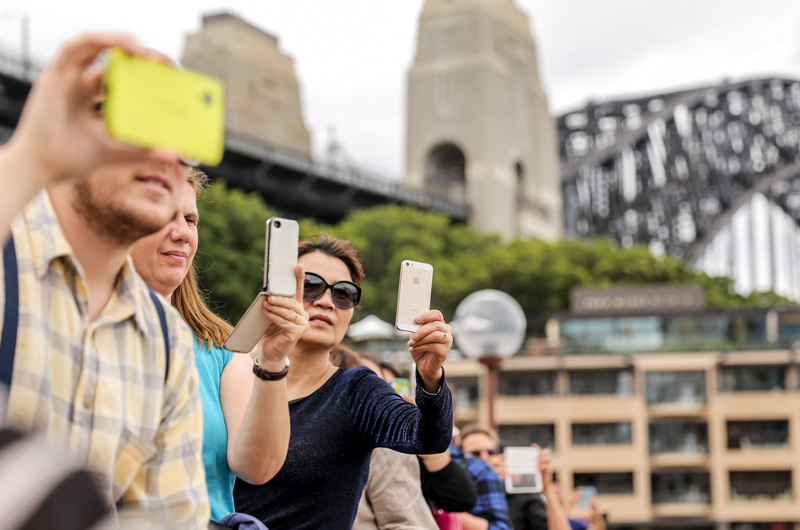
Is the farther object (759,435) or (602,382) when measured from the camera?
(602,382)

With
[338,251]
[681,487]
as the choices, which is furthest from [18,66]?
[338,251]

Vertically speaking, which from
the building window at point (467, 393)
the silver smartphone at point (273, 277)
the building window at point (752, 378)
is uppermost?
the building window at point (752, 378)

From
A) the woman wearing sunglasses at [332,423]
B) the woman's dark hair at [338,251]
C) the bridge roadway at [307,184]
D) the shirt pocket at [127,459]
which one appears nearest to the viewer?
the shirt pocket at [127,459]

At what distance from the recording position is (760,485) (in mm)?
39312

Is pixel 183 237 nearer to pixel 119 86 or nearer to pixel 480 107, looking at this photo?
pixel 119 86

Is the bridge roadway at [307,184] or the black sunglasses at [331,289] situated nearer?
the black sunglasses at [331,289]

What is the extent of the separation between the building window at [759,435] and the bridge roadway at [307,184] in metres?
23.7

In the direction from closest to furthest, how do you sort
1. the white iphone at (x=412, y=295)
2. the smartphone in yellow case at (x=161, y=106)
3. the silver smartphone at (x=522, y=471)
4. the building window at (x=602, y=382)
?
the smartphone in yellow case at (x=161, y=106)
the white iphone at (x=412, y=295)
the silver smartphone at (x=522, y=471)
the building window at (x=602, y=382)

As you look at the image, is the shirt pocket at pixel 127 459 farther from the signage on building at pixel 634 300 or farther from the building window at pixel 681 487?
the signage on building at pixel 634 300

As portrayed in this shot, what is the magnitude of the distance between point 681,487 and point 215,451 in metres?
39.0

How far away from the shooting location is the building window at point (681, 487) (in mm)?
39250

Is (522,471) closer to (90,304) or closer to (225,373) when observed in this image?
(225,373)

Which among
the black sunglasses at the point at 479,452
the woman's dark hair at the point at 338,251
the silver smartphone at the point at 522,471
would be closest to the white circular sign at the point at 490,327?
the black sunglasses at the point at 479,452

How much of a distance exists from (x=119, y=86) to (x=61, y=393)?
59cm
